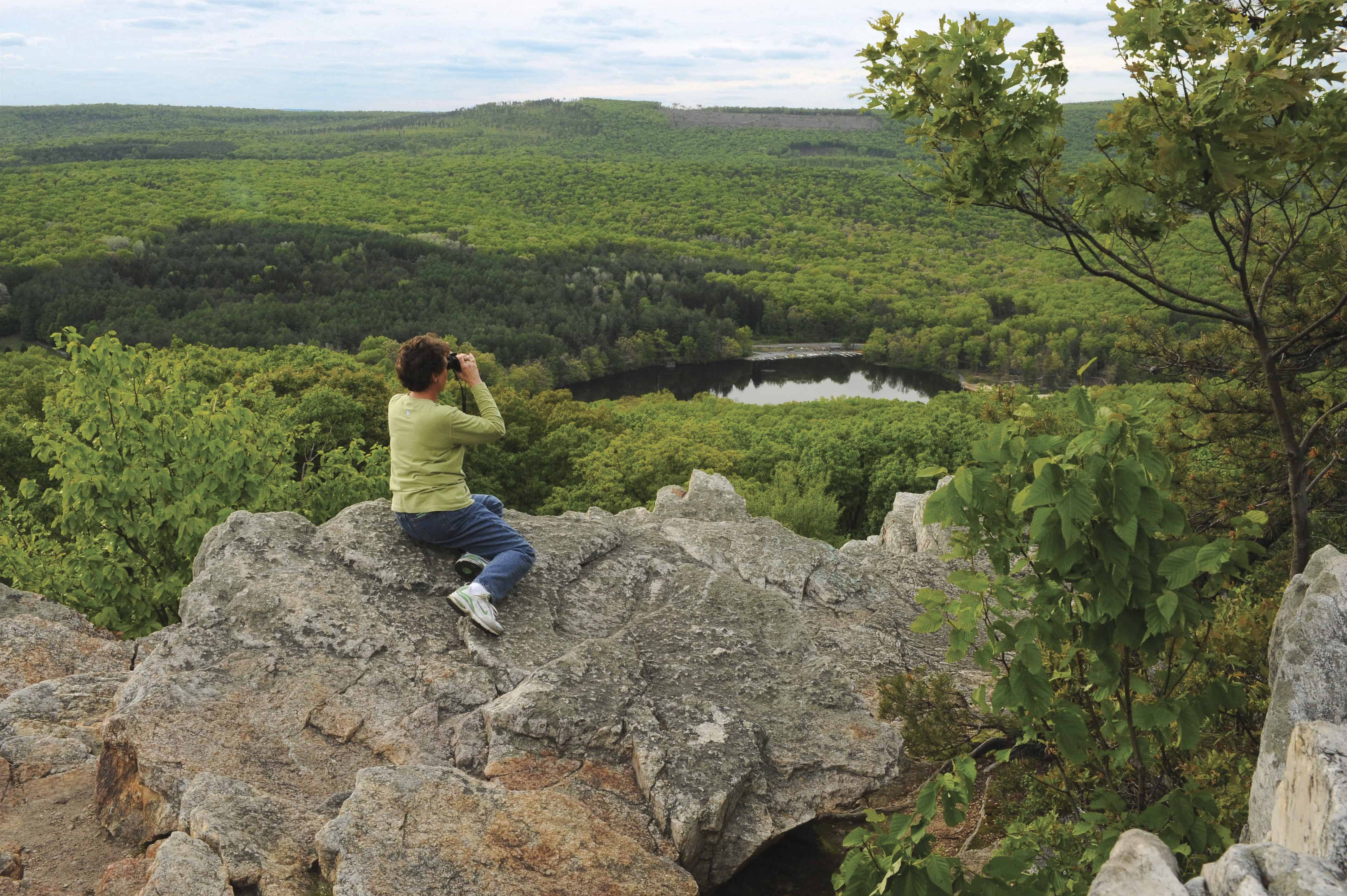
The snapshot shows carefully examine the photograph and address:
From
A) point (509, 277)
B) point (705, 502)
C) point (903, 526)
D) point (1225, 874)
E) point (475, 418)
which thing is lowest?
point (509, 277)

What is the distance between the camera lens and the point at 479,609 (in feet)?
23.6

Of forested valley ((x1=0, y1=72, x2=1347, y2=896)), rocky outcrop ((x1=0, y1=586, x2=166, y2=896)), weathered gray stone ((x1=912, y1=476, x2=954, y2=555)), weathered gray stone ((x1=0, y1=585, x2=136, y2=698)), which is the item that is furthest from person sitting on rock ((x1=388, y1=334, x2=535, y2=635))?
weathered gray stone ((x1=912, y1=476, x2=954, y2=555))

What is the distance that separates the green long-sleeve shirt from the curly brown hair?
14 centimetres

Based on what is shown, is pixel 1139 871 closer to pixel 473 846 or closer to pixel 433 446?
pixel 473 846

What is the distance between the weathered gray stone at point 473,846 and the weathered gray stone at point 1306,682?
9.47 feet

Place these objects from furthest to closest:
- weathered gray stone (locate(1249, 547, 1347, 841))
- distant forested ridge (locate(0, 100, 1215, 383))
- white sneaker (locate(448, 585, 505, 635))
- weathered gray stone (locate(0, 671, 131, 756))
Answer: distant forested ridge (locate(0, 100, 1215, 383)) → white sneaker (locate(448, 585, 505, 635)) → weathered gray stone (locate(0, 671, 131, 756)) → weathered gray stone (locate(1249, 547, 1347, 841))

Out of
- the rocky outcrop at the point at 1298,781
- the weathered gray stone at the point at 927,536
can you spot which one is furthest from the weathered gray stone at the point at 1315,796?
the weathered gray stone at the point at 927,536

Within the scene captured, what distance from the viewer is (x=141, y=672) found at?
6418mm

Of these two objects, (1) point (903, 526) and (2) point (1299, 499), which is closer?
(2) point (1299, 499)

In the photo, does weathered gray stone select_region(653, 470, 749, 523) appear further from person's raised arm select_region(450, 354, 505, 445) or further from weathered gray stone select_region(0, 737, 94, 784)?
weathered gray stone select_region(0, 737, 94, 784)

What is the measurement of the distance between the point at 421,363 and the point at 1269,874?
20.8ft

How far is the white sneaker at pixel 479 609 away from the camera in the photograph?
23.5 ft

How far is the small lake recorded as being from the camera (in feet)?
319

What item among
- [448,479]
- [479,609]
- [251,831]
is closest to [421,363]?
[448,479]
